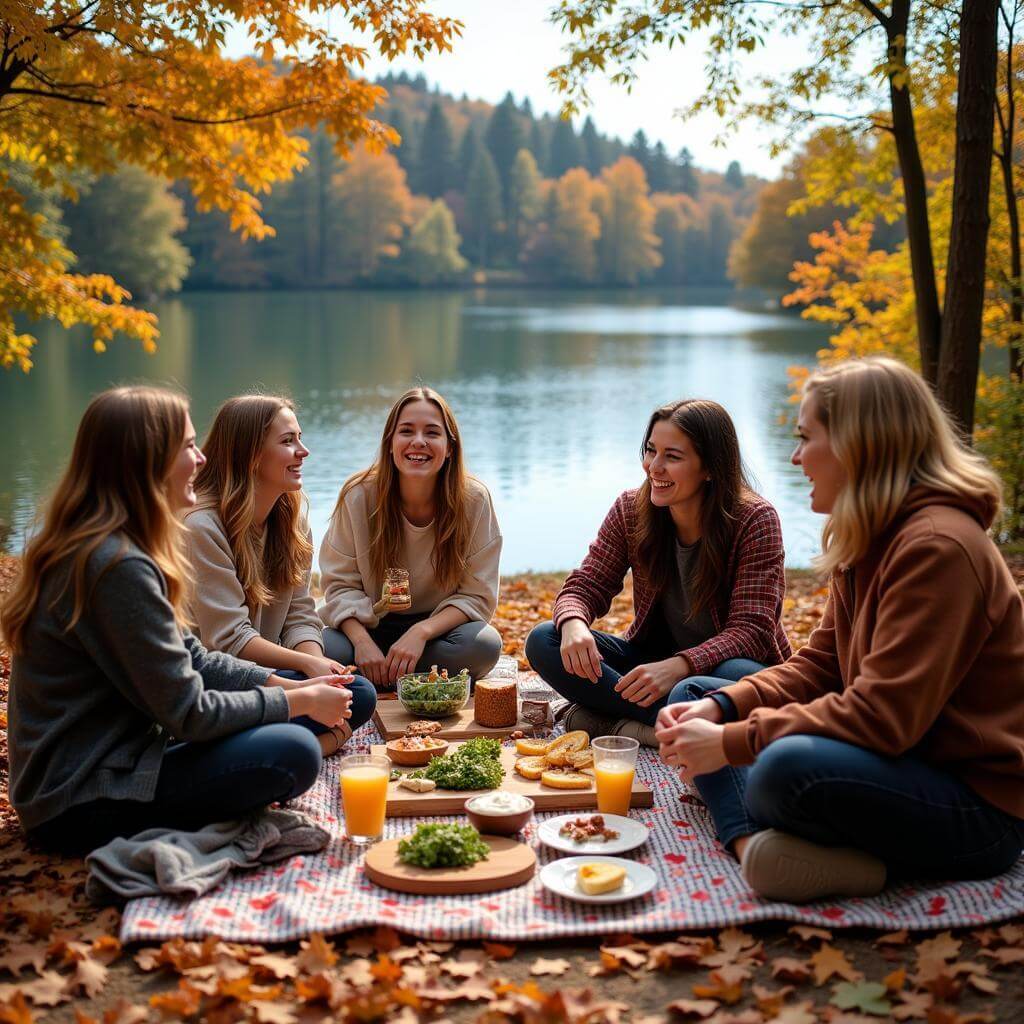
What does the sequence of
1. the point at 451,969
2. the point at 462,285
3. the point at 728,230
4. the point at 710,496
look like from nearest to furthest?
the point at 451,969, the point at 710,496, the point at 462,285, the point at 728,230

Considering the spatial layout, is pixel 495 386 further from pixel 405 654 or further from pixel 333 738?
pixel 333 738

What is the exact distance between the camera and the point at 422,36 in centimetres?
763

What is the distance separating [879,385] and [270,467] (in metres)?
2.48

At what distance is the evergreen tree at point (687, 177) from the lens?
11169 centimetres

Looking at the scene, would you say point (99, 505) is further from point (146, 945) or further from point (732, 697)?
point (732, 697)

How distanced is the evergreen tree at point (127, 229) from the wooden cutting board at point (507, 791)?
46.4 metres

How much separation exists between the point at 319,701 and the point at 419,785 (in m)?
0.56

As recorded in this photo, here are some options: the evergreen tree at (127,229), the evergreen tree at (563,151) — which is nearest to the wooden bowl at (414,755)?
the evergreen tree at (127,229)

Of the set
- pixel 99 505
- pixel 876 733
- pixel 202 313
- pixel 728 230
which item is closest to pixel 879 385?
pixel 876 733

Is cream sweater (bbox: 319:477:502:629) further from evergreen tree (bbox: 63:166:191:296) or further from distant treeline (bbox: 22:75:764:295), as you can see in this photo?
evergreen tree (bbox: 63:166:191:296)

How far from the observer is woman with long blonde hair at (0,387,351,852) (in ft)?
10.5

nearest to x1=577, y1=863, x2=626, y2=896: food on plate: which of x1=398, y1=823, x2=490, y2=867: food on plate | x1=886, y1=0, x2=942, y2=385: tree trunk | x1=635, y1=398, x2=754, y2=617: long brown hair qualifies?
x1=398, y1=823, x2=490, y2=867: food on plate

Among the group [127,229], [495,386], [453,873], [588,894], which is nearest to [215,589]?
[453,873]

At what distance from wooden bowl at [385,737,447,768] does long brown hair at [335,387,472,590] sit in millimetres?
1193
